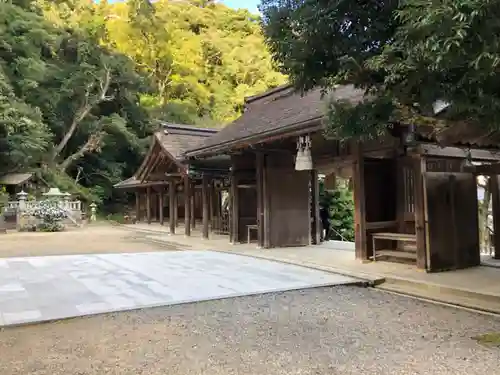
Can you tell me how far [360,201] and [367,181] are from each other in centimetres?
93

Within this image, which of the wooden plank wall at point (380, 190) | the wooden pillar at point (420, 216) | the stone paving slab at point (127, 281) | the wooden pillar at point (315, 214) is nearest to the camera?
the stone paving slab at point (127, 281)

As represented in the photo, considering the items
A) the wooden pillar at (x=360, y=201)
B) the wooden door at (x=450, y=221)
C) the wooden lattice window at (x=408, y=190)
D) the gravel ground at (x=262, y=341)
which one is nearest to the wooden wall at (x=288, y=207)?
the wooden pillar at (x=360, y=201)

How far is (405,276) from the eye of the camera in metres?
6.28

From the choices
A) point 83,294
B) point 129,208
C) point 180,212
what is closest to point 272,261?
point 83,294

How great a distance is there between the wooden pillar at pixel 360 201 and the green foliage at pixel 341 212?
20.8 ft

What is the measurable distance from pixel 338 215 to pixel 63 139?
69.0ft

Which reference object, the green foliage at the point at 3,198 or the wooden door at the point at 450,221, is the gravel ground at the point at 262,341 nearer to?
the wooden door at the point at 450,221

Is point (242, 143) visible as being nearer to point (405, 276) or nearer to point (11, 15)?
point (405, 276)

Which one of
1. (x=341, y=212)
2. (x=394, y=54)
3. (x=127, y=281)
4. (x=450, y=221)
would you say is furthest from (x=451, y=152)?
(x=341, y=212)

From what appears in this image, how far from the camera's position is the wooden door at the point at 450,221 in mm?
6730

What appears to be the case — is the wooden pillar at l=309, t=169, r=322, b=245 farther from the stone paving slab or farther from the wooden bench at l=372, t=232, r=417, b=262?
the wooden bench at l=372, t=232, r=417, b=262

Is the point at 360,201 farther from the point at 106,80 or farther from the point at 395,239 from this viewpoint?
the point at 106,80

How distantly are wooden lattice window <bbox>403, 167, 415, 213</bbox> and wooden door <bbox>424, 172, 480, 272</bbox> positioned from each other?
42.7 inches

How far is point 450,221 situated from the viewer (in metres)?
6.92
